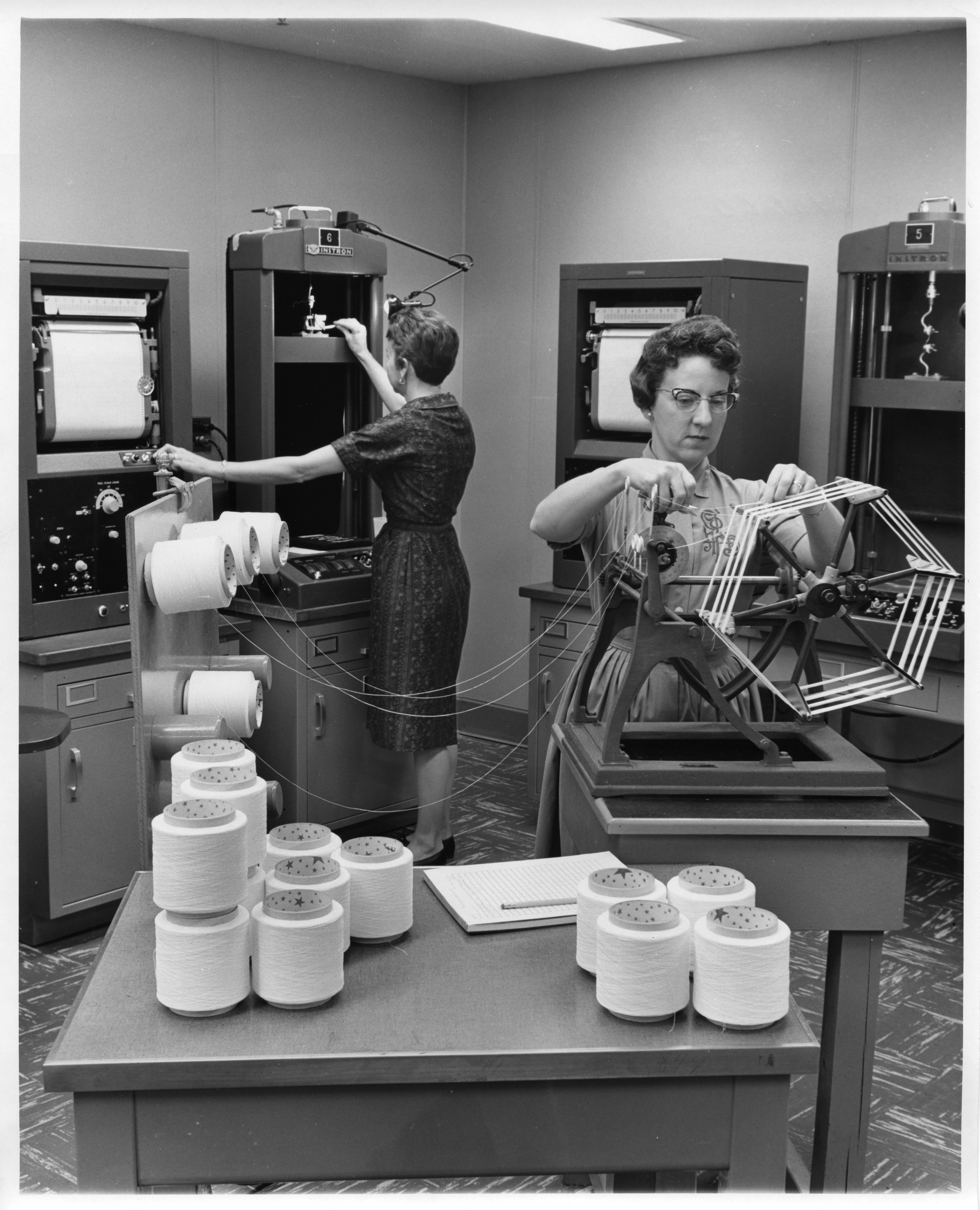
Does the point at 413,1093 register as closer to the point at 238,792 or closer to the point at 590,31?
the point at 238,792

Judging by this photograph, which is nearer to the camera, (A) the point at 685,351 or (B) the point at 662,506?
(B) the point at 662,506

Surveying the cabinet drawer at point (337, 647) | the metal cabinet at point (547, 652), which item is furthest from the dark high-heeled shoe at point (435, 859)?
the cabinet drawer at point (337, 647)

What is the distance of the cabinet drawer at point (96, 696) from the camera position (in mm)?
3598

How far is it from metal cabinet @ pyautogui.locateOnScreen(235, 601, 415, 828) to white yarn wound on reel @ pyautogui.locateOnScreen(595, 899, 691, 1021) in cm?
262

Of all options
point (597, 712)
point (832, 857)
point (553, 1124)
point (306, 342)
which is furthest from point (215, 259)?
point (553, 1124)

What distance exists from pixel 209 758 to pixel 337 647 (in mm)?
2365

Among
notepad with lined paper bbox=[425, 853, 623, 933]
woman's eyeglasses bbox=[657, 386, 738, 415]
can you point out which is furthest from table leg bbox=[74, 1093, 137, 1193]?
woman's eyeglasses bbox=[657, 386, 738, 415]

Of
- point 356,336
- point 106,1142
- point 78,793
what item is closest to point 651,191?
point 356,336

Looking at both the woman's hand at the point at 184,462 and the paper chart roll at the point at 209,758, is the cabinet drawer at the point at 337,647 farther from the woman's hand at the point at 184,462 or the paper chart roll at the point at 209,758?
the paper chart roll at the point at 209,758

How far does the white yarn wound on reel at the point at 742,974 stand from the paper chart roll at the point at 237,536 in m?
1.17

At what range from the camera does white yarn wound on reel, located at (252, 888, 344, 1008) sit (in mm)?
1570

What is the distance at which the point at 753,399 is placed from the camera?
4438mm

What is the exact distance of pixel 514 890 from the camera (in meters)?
1.94

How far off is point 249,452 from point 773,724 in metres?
2.39
